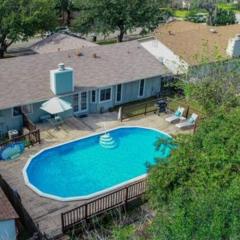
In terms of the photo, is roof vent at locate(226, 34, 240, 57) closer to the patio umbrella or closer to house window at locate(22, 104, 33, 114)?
the patio umbrella

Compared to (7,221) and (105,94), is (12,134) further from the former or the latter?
(7,221)

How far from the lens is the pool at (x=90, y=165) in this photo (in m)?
24.8

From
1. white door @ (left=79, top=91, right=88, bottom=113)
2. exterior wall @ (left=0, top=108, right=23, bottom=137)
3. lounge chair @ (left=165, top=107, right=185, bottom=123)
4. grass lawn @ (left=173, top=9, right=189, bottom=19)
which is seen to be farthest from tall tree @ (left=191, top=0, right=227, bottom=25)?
exterior wall @ (left=0, top=108, right=23, bottom=137)

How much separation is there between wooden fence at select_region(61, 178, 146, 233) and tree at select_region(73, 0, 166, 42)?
30401 mm

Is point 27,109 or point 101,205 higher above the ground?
point 27,109

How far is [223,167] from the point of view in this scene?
16828mm

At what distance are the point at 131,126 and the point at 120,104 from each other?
12.8 feet

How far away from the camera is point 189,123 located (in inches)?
1266

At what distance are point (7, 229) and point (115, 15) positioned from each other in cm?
3547

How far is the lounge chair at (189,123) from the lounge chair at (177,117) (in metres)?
0.61

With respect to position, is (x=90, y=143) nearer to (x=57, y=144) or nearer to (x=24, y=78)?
(x=57, y=144)

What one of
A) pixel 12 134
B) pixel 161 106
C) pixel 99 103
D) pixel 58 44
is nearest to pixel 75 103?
pixel 99 103

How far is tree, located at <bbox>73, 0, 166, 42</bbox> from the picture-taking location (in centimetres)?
4897

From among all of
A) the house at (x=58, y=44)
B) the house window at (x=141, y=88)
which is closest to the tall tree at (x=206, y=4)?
the house at (x=58, y=44)
